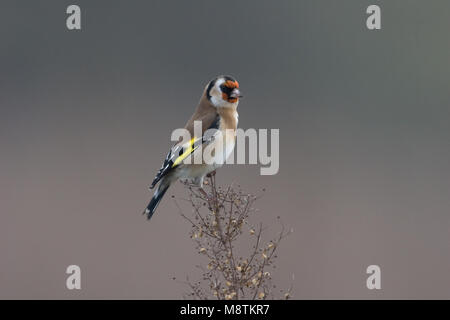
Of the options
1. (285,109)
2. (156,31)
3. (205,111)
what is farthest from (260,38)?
(205,111)

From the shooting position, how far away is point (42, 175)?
1219cm

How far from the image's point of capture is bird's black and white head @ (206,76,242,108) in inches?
238

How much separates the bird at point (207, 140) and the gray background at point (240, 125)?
305 centimetres

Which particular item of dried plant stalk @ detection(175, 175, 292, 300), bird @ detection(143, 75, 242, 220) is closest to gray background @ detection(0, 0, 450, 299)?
bird @ detection(143, 75, 242, 220)

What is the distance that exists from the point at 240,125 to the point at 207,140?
7.00 meters

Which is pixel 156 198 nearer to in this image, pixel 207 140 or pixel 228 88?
pixel 207 140

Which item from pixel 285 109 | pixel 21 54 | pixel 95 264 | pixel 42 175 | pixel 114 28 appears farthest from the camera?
pixel 114 28

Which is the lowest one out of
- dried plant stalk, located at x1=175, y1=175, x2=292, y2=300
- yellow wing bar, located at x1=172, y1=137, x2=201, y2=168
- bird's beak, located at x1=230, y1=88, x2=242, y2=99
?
dried plant stalk, located at x1=175, y1=175, x2=292, y2=300

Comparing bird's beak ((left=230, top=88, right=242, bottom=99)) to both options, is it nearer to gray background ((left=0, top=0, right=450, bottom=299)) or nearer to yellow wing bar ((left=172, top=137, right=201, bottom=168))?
yellow wing bar ((left=172, top=137, right=201, bottom=168))

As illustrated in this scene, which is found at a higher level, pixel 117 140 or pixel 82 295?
pixel 117 140

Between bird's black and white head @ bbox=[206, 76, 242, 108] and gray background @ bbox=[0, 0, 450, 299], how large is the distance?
311cm

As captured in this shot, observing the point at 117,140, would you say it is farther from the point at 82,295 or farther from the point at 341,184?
the point at 82,295

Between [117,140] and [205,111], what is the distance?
7.16 meters

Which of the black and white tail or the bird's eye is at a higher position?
the bird's eye
